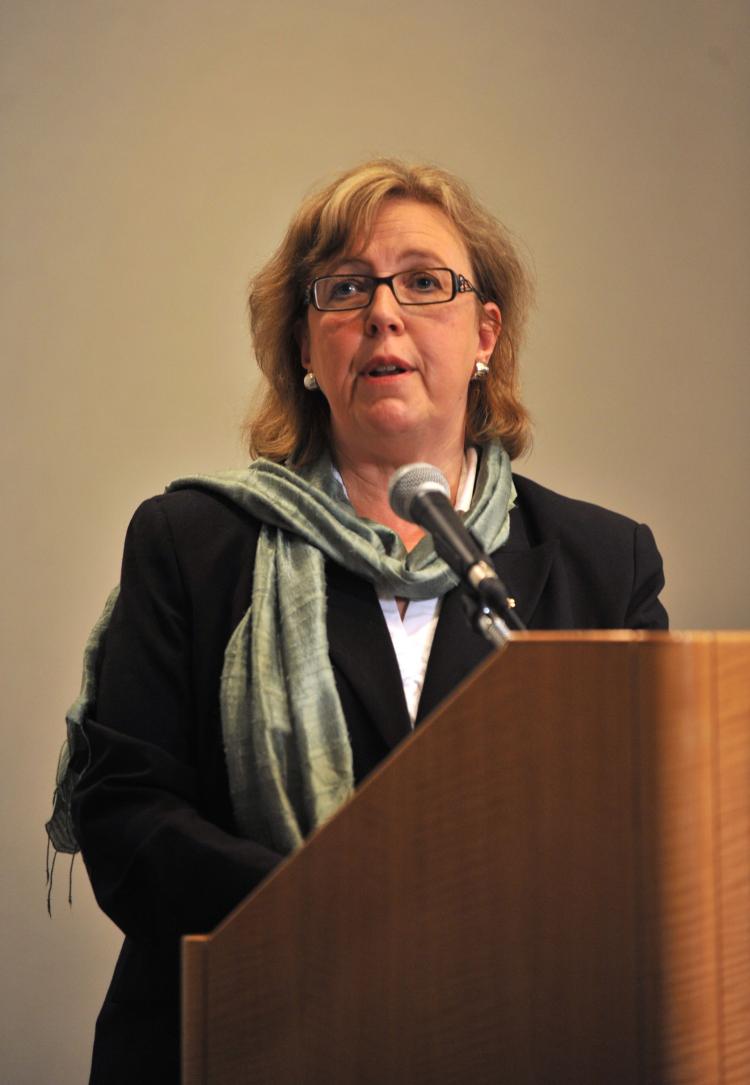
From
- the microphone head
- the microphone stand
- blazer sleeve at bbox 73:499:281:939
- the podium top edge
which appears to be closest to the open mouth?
blazer sleeve at bbox 73:499:281:939

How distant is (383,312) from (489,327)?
0.32m

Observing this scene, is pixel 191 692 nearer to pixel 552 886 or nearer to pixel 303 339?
pixel 303 339

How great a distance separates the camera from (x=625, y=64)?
3.11m

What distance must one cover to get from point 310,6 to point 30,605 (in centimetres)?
153

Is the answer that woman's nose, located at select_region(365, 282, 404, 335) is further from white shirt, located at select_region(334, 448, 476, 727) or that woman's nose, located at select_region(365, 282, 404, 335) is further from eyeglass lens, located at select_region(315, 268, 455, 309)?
white shirt, located at select_region(334, 448, 476, 727)

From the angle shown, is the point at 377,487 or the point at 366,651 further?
the point at 377,487

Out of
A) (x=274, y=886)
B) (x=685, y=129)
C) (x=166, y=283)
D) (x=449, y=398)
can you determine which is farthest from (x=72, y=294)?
(x=274, y=886)

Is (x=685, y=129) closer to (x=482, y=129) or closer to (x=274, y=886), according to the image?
(x=482, y=129)

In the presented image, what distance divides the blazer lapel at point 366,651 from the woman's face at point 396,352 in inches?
8.8

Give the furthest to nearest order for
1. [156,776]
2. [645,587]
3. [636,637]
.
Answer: [645,587]
[156,776]
[636,637]

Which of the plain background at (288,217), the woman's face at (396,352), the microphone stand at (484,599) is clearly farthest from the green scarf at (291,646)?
the plain background at (288,217)

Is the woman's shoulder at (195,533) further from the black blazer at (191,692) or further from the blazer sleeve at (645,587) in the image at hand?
the blazer sleeve at (645,587)

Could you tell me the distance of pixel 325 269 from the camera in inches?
77.4

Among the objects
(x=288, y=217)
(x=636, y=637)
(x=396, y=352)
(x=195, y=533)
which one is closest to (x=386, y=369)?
(x=396, y=352)
